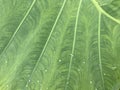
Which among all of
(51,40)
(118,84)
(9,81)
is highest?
(51,40)

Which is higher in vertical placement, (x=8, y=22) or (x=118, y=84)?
(x=8, y=22)

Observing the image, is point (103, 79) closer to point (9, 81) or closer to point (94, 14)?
point (94, 14)

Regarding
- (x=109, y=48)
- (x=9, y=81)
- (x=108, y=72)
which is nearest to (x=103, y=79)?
(x=108, y=72)

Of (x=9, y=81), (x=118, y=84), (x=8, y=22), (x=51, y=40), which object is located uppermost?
(x=8, y=22)

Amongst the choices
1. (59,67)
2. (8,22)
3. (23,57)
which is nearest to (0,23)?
(8,22)

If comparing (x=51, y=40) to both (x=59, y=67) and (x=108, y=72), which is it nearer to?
(x=59, y=67)

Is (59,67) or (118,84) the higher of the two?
(59,67)
